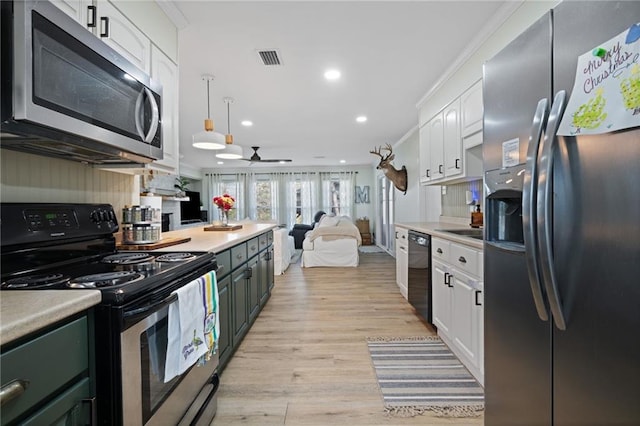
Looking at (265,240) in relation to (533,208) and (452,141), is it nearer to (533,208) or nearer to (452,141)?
(452,141)

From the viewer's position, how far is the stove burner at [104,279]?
0.97m

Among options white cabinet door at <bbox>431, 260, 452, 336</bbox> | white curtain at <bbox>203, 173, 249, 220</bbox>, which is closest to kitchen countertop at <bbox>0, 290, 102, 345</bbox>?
white cabinet door at <bbox>431, 260, 452, 336</bbox>

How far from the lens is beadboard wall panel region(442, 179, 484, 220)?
3098 millimetres

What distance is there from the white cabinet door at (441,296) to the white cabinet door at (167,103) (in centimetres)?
215

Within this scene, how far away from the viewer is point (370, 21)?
220 centimetres

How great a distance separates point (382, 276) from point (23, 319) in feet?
15.3

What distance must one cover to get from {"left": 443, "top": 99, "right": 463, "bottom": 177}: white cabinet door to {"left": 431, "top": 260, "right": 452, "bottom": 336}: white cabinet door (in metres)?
0.95

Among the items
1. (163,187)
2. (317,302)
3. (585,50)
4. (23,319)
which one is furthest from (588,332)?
(163,187)

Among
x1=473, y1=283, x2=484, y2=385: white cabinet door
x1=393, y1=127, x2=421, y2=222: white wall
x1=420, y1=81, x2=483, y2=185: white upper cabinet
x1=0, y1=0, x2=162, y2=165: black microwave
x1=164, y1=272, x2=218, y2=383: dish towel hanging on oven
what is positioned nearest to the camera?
x1=0, y1=0, x2=162, y2=165: black microwave

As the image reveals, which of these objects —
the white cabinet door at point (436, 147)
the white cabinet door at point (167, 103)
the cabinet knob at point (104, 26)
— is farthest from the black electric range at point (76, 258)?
the white cabinet door at point (436, 147)

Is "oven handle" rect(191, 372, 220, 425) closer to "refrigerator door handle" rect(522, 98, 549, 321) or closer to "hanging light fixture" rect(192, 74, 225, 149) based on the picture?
"refrigerator door handle" rect(522, 98, 549, 321)

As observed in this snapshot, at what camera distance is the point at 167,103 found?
2.06 meters

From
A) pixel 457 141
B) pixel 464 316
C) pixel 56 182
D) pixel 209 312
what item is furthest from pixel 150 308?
pixel 457 141

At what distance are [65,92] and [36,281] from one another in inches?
25.1
